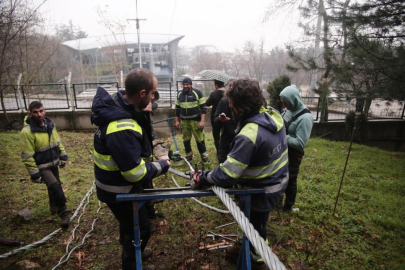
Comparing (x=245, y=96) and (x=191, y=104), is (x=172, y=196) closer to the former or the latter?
(x=245, y=96)

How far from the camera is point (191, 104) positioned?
6059mm

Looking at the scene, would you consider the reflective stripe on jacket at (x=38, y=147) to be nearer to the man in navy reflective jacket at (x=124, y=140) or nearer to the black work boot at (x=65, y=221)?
the black work boot at (x=65, y=221)

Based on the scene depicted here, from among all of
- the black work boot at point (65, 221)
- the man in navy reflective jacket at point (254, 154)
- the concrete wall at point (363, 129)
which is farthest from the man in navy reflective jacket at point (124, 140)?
the concrete wall at point (363, 129)

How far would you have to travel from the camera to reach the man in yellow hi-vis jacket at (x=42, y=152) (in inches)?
139

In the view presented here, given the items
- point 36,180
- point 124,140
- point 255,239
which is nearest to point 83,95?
point 36,180

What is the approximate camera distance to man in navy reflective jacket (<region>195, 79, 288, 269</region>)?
1.95 m

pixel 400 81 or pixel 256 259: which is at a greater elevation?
pixel 400 81

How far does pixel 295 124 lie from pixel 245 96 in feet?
5.40

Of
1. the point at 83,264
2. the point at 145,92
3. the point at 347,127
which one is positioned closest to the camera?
the point at 145,92

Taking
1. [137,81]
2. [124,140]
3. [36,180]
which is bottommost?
[36,180]

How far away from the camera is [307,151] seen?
7.80 meters

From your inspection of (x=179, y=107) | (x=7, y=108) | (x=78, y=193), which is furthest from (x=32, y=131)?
(x=7, y=108)

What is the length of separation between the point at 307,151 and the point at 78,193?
666 cm

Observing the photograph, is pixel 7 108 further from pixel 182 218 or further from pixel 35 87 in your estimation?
pixel 182 218
